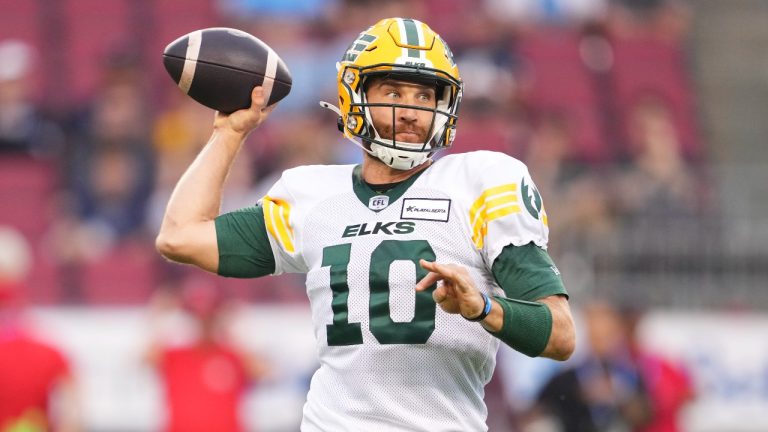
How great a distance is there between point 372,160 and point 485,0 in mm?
10244

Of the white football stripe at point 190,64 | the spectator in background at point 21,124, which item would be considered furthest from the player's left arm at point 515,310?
the spectator in background at point 21,124

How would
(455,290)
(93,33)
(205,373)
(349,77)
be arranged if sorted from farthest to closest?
(93,33) → (205,373) → (349,77) → (455,290)

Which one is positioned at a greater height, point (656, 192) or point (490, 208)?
point (490, 208)

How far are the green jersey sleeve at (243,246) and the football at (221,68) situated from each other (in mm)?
368

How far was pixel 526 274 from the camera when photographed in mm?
3699

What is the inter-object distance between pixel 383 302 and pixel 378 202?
1.05 feet

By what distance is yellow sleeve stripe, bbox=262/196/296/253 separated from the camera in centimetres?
412

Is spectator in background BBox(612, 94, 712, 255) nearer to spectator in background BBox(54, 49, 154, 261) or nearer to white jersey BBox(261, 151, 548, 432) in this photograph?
spectator in background BBox(54, 49, 154, 261)

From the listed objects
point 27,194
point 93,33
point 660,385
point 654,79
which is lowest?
point 27,194

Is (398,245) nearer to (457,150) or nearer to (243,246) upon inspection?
(243,246)

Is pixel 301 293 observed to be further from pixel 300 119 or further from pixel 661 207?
pixel 661 207

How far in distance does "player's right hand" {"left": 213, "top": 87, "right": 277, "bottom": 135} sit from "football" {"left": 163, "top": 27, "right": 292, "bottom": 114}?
0.05 feet

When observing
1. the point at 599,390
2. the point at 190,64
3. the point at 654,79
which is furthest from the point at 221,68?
the point at 654,79

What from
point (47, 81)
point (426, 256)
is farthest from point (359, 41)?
point (47, 81)
